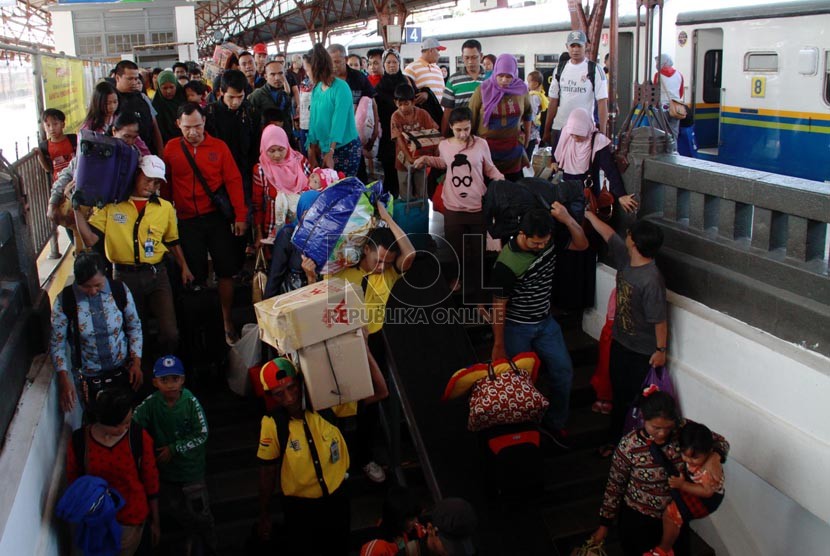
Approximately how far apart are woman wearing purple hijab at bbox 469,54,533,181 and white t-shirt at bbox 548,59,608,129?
0.94 m

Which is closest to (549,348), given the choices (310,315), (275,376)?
(310,315)

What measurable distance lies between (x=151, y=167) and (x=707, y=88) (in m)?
9.40

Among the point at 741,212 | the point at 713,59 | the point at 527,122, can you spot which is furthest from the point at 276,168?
the point at 713,59

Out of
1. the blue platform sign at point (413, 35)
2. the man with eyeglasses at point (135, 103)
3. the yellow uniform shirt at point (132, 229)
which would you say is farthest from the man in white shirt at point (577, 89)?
the blue platform sign at point (413, 35)

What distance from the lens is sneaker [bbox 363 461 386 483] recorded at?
219 inches

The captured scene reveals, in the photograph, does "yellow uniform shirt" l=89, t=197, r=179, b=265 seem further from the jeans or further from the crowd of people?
the jeans

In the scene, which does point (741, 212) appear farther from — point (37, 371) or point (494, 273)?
point (37, 371)

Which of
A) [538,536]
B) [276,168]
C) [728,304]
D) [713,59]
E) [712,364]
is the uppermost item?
[713,59]

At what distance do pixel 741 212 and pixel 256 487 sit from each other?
3.82m

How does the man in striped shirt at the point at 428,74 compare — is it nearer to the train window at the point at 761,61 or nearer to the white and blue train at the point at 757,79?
the white and blue train at the point at 757,79

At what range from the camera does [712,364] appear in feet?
17.2

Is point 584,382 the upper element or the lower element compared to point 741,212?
lower

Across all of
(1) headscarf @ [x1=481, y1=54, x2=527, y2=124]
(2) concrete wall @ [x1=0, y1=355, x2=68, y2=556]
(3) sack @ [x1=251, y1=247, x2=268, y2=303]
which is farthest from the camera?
(1) headscarf @ [x1=481, y1=54, x2=527, y2=124]

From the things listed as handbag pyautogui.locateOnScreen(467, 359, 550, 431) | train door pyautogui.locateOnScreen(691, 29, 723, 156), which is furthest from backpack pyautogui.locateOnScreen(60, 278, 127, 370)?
train door pyautogui.locateOnScreen(691, 29, 723, 156)
